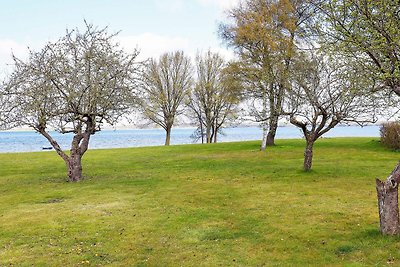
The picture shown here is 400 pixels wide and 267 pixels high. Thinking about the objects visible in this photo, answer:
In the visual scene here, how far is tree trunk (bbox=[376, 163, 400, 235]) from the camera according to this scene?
29.6ft

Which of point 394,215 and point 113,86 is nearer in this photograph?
point 394,215

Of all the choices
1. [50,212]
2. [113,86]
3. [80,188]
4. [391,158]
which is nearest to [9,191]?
[80,188]

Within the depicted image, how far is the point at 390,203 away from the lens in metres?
9.09

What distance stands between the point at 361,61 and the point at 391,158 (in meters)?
17.7

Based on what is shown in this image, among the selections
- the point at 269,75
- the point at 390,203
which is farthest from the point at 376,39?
the point at 269,75

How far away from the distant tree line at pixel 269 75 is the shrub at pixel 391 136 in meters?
9.67

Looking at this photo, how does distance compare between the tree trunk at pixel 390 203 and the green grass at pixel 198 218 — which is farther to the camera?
the tree trunk at pixel 390 203

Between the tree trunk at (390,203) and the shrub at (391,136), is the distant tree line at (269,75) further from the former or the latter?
the shrub at (391,136)

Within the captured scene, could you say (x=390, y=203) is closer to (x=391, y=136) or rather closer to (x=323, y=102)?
(x=323, y=102)

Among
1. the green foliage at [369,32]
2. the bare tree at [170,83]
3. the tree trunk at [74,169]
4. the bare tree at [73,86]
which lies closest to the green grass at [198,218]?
the tree trunk at [74,169]

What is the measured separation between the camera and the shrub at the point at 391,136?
29266mm

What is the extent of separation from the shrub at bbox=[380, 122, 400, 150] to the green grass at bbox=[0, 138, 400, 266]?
919 centimetres

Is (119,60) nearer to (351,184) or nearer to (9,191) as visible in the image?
(9,191)

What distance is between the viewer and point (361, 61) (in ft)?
31.9
